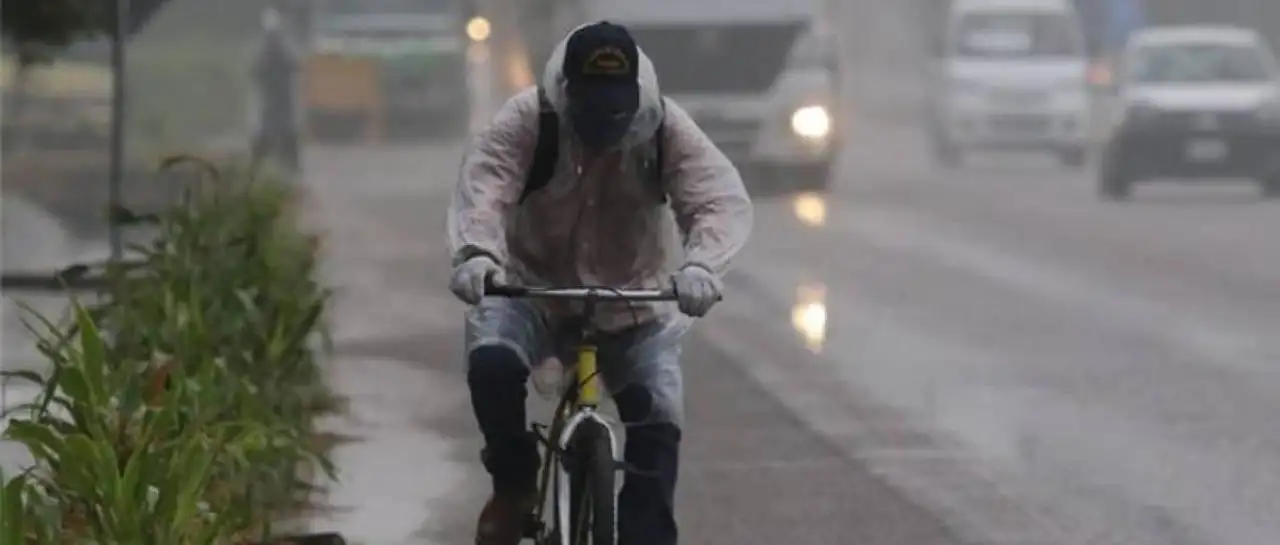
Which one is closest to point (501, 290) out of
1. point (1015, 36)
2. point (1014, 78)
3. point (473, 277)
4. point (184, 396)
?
point (473, 277)

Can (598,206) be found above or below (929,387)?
above

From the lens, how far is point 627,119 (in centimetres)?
643

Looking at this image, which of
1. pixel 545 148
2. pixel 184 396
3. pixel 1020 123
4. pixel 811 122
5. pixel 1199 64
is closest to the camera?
pixel 545 148

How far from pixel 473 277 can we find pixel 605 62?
22.1 inches

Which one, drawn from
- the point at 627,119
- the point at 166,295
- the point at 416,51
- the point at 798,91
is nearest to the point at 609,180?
the point at 627,119

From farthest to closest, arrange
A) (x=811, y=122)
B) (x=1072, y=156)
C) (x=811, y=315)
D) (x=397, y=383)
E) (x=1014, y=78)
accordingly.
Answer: (x=1072, y=156), (x=1014, y=78), (x=811, y=122), (x=811, y=315), (x=397, y=383)

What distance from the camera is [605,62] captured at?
6434mm

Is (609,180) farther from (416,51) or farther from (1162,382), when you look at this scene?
(416,51)

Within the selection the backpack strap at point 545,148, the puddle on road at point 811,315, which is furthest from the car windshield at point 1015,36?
the backpack strap at point 545,148

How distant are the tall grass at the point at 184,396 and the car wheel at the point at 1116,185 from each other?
1733cm

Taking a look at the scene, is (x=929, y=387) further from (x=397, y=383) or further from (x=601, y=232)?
(x=601, y=232)

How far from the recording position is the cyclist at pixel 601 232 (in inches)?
255

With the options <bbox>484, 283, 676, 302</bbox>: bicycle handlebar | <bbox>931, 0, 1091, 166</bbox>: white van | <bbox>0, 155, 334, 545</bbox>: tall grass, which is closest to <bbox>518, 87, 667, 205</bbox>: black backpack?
<bbox>484, 283, 676, 302</bbox>: bicycle handlebar

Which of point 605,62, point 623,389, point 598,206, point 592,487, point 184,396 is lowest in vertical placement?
point 184,396
